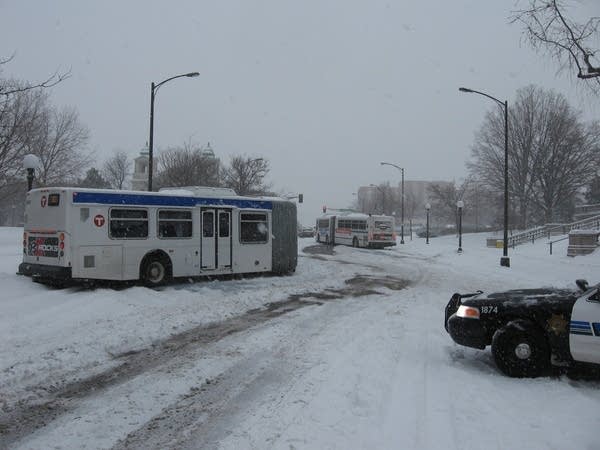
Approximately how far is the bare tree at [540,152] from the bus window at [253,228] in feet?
167

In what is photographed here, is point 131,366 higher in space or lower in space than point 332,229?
lower

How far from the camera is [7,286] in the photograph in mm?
12555

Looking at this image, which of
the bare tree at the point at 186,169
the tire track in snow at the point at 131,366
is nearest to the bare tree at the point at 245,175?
the bare tree at the point at 186,169

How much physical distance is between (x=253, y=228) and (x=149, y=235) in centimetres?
416

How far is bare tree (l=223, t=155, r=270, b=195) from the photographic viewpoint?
2081 inches

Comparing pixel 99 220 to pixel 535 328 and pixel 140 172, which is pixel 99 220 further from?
pixel 140 172

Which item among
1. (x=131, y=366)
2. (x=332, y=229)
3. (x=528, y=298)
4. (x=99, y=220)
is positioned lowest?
(x=131, y=366)

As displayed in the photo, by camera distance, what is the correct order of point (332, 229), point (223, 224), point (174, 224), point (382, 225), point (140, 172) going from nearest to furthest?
1. point (174, 224)
2. point (223, 224)
3. point (382, 225)
4. point (332, 229)
5. point (140, 172)

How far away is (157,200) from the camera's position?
49.9 feet

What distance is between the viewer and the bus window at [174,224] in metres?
15.2

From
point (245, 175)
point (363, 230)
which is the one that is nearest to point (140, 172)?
point (245, 175)

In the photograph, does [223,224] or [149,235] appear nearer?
[149,235]

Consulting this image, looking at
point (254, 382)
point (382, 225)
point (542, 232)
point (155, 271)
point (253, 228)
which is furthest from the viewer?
point (542, 232)

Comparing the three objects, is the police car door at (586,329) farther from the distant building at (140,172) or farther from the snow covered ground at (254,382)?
the distant building at (140,172)
